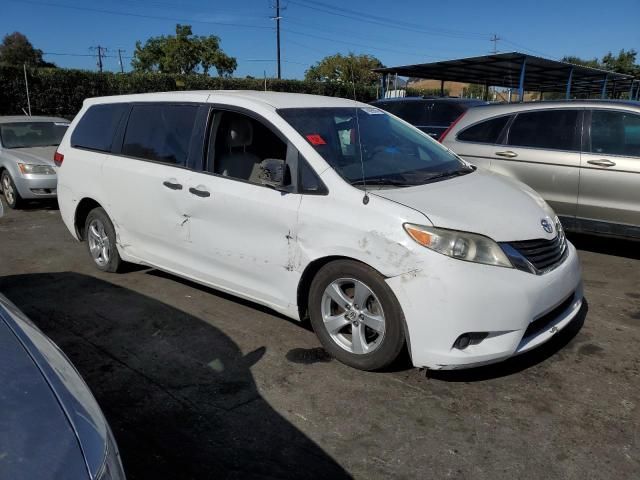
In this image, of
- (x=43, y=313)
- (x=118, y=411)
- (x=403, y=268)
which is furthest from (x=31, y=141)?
(x=403, y=268)

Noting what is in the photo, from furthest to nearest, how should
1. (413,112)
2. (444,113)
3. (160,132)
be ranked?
(413,112) → (444,113) → (160,132)

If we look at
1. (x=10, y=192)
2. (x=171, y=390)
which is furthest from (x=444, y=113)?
(x=171, y=390)

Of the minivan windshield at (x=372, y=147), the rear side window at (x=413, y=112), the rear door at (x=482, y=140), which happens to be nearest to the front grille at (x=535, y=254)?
the minivan windshield at (x=372, y=147)

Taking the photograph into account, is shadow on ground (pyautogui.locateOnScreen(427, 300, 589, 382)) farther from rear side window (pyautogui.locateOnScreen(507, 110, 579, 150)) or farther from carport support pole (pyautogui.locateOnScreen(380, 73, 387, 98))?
carport support pole (pyautogui.locateOnScreen(380, 73, 387, 98))

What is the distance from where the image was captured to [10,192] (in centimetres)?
905

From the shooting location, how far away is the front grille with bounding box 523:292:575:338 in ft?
10.7

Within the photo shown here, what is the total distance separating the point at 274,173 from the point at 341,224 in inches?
26.5

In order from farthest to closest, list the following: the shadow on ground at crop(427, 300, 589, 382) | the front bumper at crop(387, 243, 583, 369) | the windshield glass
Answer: the windshield glass
the shadow on ground at crop(427, 300, 589, 382)
the front bumper at crop(387, 243, 583, 369)

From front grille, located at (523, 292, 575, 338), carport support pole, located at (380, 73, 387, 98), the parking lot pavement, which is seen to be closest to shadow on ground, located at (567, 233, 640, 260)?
the parking lot pavement

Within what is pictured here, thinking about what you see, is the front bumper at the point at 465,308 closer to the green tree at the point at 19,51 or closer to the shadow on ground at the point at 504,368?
the shadow on ground at the point at 504,368

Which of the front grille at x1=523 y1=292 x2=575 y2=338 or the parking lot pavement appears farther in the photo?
the front grille at x1=523 y1=292 x2=575 y2=338

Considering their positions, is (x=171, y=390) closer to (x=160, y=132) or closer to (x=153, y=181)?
(x=153, y=181)

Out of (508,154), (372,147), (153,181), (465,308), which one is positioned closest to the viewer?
(465,308)

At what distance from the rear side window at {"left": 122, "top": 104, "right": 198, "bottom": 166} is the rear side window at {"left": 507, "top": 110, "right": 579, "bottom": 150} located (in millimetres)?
3761
